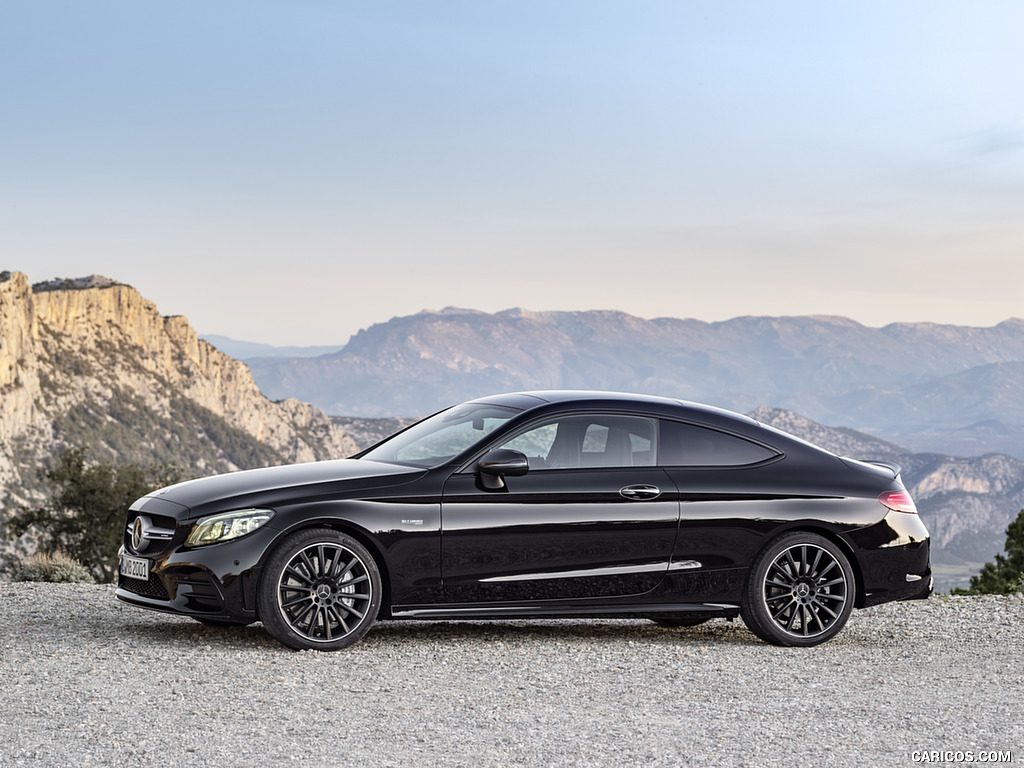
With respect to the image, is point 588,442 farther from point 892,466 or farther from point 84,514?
point 84,514

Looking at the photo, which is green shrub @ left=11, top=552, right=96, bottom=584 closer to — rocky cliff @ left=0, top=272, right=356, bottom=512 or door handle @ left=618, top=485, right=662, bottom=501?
door handle @ left=618, top=485, right=662, bottom=501

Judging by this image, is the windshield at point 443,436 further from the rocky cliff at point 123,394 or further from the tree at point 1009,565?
the rocky cliff at point 123,394

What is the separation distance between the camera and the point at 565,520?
7.12 m

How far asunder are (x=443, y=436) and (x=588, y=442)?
1.01m

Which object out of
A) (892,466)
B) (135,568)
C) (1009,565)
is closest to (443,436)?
(135,568)

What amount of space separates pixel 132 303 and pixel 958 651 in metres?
187

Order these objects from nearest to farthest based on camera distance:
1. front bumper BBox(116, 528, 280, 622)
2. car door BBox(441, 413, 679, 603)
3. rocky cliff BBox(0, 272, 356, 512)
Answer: front bumper BBox(116, 528, 280, 622), car door BBox(441, 413, 679, 603), rocky cliff BBox(0, 272, 356, 512)

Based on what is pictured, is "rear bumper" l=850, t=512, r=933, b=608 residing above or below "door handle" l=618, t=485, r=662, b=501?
below

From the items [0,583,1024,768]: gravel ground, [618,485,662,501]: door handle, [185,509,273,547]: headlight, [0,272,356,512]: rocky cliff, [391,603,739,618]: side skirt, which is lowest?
[0,583,1024,768]: gravel ground

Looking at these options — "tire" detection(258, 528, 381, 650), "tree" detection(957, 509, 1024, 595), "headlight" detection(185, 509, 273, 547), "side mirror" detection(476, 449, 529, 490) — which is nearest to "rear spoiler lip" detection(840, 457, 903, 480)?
"side mirror" detection(476, 449, 529, 490)

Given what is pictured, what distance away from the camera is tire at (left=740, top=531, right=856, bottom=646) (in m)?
7.53

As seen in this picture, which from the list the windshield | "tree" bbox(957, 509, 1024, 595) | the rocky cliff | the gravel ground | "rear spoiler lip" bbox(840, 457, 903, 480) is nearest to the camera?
the gravel ground

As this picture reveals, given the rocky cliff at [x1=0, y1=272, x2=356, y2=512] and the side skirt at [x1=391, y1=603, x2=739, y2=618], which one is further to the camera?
the rocky cliff at [x1=0, y1=272, x2=356, y2=512]

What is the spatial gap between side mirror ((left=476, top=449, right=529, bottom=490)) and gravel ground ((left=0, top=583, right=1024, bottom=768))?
108 centimetres
